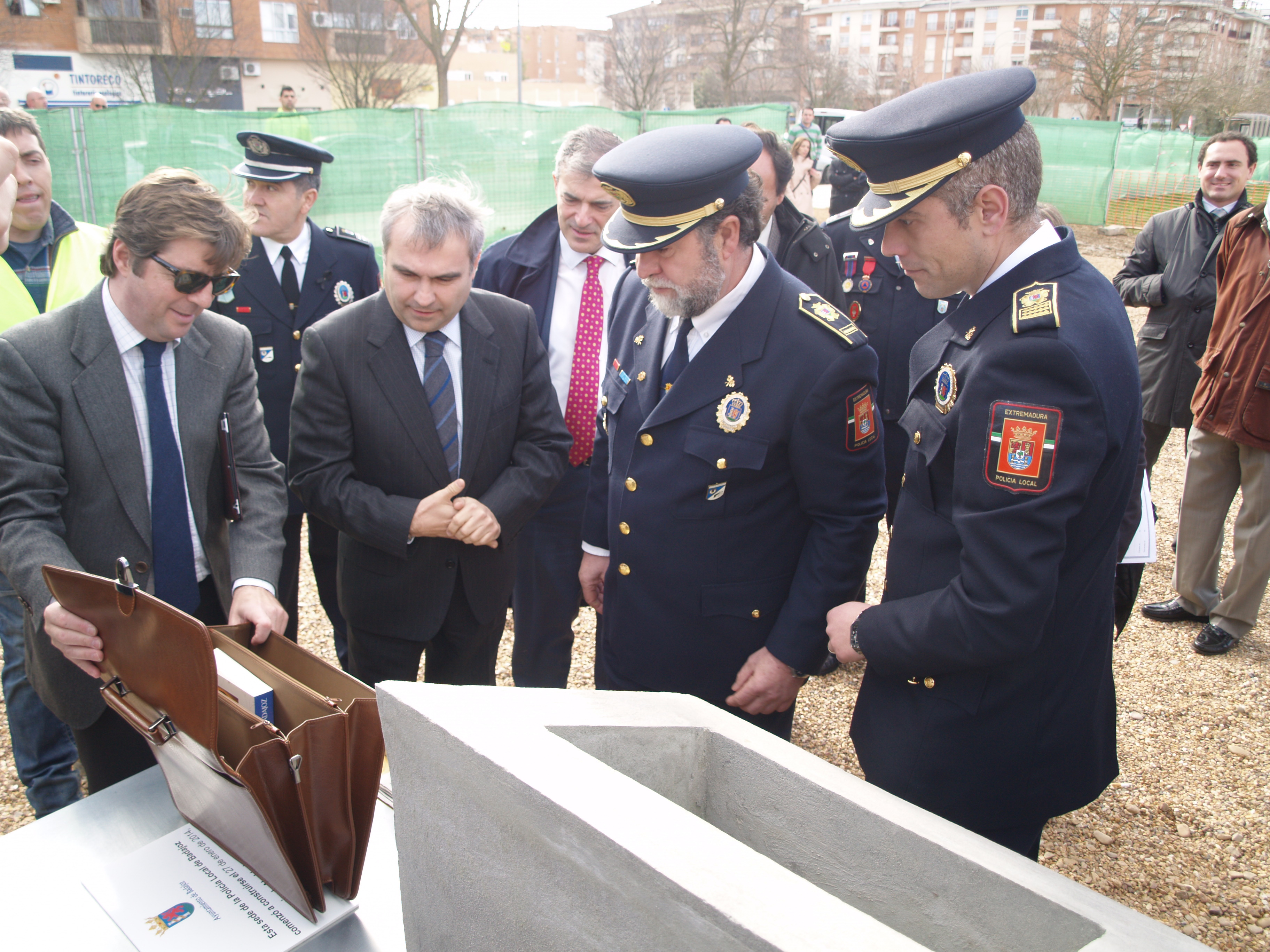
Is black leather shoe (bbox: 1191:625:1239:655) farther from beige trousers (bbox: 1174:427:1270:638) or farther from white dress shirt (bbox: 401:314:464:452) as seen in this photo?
white dress shirt (bbox: 401:314:464:452)

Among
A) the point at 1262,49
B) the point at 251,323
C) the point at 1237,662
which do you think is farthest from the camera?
the point at 1262,49

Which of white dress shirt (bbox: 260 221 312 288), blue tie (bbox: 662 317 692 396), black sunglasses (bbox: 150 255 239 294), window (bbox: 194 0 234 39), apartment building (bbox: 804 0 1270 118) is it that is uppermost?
apartment building (bbox: 804 0 1270 118)

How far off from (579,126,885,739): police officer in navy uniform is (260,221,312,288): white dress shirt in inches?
79.7

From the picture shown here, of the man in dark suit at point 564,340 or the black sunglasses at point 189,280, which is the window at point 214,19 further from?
the black sunglasses at point 189,280

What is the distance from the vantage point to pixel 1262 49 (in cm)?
4566

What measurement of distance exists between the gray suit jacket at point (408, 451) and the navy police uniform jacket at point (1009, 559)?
1.18 metres

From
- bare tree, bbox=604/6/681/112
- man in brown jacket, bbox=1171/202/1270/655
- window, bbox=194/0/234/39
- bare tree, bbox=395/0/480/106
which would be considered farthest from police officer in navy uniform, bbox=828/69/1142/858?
bare tree, bbox=604/6/681/112

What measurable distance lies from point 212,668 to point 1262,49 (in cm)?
5977

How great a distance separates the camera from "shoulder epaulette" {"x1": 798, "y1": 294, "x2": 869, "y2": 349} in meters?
2.07

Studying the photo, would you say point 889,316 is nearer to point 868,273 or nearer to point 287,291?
point 868,273

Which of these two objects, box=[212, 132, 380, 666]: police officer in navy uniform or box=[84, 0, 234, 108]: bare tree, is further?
box=[84, 0, 234, 108]: bare tree

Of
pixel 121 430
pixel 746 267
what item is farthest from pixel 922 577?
pixel 121 430

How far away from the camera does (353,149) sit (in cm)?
1080

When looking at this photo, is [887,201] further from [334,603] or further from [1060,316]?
[334,603]
